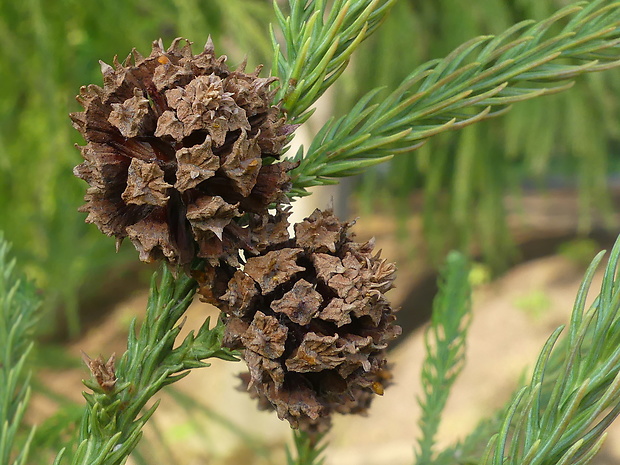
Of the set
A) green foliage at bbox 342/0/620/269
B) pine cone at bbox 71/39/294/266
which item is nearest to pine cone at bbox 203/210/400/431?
pine cone at bbox 71/39/294/266

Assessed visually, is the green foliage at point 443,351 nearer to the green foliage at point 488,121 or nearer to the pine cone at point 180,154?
the pine cone at point 180,154

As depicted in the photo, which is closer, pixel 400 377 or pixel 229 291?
pixel 229 291

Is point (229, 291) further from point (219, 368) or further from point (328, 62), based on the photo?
point (219, 368)

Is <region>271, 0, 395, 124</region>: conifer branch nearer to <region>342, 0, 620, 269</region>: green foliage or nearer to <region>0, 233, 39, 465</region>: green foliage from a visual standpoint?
<region>0, 233, 39, 465</region>: green foliage

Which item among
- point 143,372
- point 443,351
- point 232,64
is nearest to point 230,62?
point 232,64

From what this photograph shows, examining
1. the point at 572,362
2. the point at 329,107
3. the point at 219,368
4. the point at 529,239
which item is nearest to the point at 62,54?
the point at 329,107

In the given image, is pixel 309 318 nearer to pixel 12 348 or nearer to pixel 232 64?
pixel 12 348
